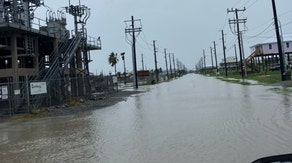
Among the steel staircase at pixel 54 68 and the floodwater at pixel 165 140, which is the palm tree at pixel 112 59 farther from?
the floodwater at pixel 165 140

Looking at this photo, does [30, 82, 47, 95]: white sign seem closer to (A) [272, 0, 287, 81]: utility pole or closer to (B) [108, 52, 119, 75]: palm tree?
(A) [272, 0, 287, 81]: utility pole

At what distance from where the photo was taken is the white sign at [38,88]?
27164 mm

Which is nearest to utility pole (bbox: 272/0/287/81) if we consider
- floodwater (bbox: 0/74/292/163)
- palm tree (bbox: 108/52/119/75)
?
floodwater (bbox: 0/74/292/163)

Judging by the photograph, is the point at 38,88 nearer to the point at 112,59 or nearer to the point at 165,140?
the point at 165,140

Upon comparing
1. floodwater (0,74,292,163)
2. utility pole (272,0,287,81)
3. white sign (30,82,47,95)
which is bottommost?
floodwater (0,74,292,163)

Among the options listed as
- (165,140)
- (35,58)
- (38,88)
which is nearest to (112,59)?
(35,58)

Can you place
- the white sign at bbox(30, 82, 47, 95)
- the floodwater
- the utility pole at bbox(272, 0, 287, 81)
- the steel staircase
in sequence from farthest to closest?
the utility pole at bbox(272, 0, 287, 81) < the steel staircase < the white sign at bbox(30, 82, 47, 95) < the floodwater

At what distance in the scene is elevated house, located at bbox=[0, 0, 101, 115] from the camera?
27.6 meters

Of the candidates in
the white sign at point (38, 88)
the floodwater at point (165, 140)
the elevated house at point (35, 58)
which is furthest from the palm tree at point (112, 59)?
the floodwater at point (165, 140)

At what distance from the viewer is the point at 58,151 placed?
11430 mm

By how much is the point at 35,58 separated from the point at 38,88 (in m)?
12.1

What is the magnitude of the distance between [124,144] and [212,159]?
11.8ft

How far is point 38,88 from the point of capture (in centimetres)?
2781

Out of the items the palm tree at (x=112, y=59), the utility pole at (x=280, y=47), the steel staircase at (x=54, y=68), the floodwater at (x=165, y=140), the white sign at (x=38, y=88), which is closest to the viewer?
the floodwater at (x=165, y=140)
